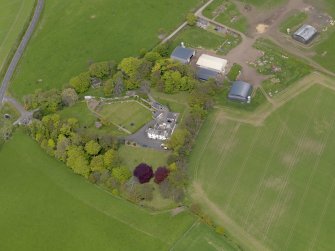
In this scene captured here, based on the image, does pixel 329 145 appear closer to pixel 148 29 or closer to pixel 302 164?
pixel 302 164

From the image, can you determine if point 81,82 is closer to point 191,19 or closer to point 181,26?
point 181,26

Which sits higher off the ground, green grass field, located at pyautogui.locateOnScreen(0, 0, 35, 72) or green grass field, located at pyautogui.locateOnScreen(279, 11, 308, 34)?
green grass field, located at pyautogui.locateOnScreen(0, 0, 35, 72)

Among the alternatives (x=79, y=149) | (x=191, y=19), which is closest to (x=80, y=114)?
(x=79, y=149)

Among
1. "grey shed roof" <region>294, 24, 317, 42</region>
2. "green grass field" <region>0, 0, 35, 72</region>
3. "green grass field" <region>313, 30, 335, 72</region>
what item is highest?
"green grass field" <region>0, 0, 35, 72</region>

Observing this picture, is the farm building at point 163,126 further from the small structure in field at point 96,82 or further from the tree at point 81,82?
the tree at point 81,82

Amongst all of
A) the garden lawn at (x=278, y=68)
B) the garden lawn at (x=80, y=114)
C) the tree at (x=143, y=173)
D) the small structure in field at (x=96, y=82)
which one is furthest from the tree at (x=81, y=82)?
the garden lawn at (x=278, y=68)

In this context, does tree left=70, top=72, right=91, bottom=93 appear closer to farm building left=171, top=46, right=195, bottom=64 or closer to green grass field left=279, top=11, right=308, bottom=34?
farm building left=171, top=46, right=195, bottom=64

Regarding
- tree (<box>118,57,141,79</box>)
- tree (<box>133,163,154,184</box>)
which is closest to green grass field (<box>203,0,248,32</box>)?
tree (<box>118,57,141,79</box>)
